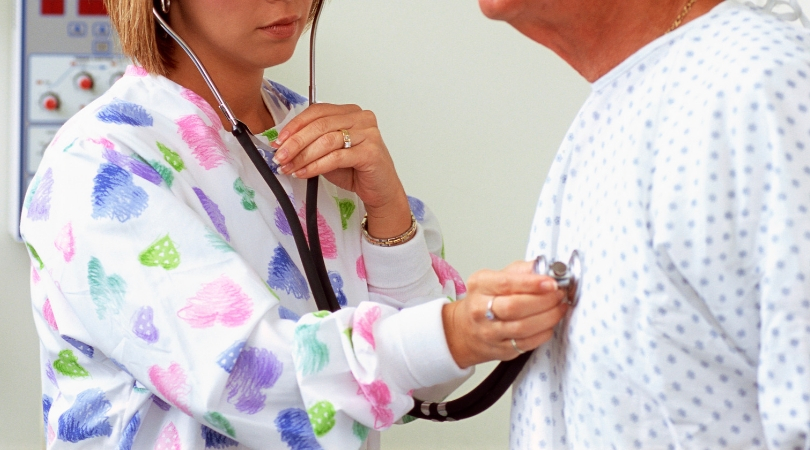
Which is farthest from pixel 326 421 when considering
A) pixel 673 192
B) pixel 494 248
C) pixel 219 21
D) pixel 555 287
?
pixel 494 248

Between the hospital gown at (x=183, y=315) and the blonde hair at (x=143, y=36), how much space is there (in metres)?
0.04

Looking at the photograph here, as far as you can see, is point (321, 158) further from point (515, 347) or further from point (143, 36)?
point (515, 347)

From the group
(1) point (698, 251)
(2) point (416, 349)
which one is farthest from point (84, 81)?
(1) point (698, 251)

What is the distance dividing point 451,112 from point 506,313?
122 centimetres

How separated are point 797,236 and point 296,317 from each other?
0.59m

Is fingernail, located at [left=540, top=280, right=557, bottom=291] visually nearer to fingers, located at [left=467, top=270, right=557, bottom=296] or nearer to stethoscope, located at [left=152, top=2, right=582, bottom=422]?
fingers, located at [left=467, top=270, right=557, bottom=296]

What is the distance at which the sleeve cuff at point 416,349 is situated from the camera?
83 cm

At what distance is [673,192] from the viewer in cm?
65

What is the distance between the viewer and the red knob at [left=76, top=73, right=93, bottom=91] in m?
1.71

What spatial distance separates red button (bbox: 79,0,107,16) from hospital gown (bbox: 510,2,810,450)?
4.17 feet

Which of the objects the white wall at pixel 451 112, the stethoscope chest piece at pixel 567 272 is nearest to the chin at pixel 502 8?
the stethoscope chest piece at pixel 567 272

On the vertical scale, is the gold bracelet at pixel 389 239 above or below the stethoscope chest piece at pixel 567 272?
below

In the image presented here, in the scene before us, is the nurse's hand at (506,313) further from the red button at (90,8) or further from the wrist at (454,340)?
the red button at (90,8)

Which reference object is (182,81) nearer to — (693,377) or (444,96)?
(693,377)
